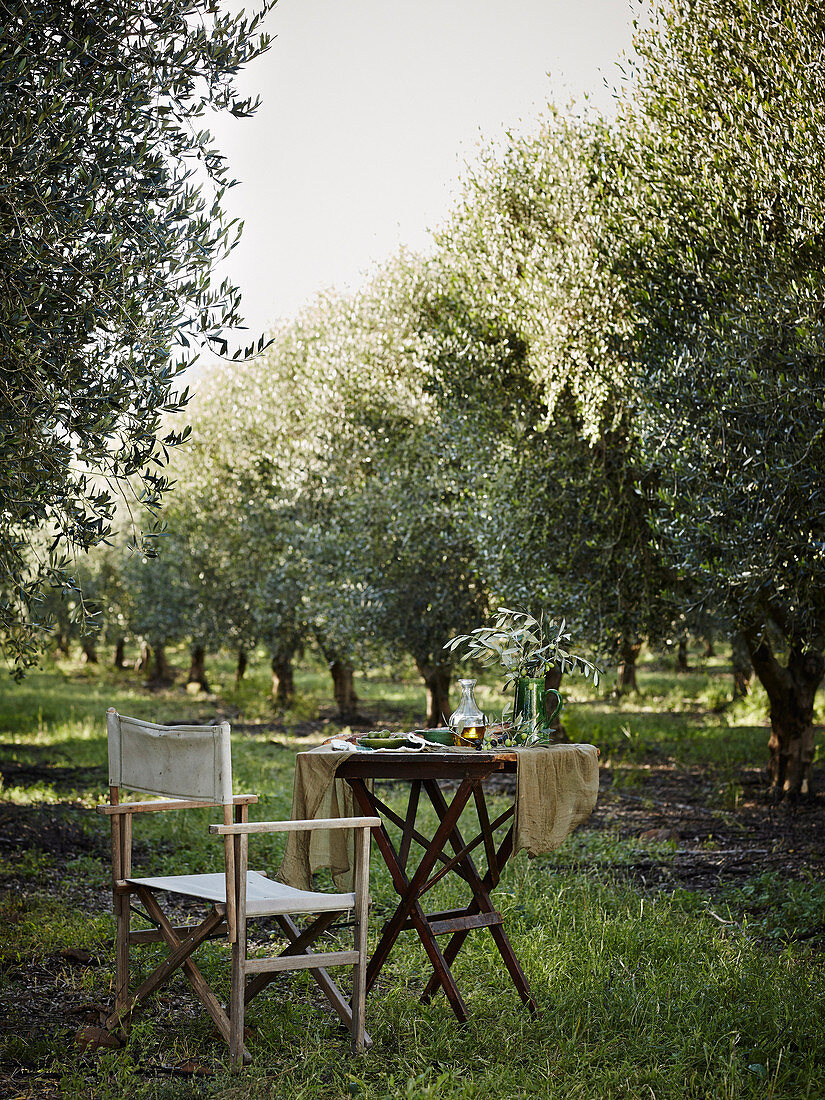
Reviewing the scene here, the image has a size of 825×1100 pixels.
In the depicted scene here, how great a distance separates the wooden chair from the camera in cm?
394

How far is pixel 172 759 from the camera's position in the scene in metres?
4.18

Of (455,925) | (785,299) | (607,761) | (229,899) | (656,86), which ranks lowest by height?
(607,761)

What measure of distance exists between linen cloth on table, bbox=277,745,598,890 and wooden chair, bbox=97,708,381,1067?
0.23 metres

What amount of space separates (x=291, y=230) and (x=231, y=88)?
10.8 meters

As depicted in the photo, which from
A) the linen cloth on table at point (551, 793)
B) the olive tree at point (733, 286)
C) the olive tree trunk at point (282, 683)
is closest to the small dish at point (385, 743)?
the linen cloth on table at point (551, 793)

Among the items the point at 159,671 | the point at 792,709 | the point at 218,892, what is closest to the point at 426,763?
the point at 218,892

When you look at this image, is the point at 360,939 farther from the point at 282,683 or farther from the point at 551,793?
the point at 282,683

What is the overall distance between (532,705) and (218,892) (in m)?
1.87

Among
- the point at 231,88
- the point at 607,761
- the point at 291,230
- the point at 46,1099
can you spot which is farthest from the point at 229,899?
the point at 291,230

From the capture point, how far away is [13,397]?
181 inches

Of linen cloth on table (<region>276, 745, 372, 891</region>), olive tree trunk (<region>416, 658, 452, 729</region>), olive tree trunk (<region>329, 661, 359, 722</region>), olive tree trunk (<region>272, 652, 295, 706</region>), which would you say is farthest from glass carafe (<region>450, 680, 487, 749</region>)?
olive tree trunk (<region>272, 652, 295, 706</region>)

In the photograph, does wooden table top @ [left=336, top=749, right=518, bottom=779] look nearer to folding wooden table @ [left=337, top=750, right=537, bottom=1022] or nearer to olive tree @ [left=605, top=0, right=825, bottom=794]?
folding wooden table @ [left=337, top=750, right=537, bottom=1022]

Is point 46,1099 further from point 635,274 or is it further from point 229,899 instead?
point 635,274

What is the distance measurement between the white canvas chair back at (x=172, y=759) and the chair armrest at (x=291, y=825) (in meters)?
0.12
